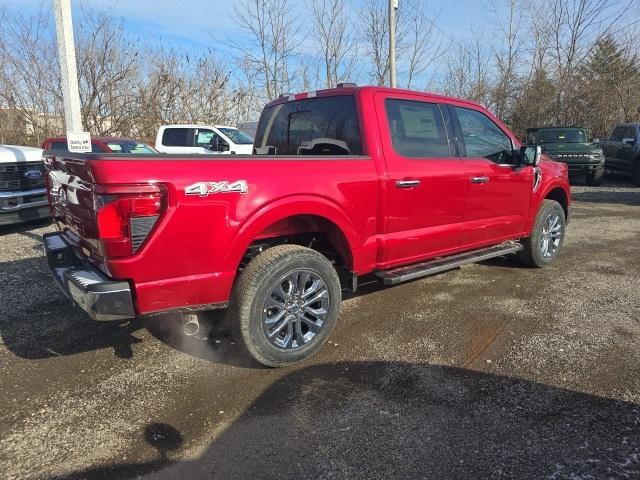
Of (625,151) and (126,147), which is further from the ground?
(126,147)

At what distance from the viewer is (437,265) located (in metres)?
4.47

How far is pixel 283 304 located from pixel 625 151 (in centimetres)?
1579

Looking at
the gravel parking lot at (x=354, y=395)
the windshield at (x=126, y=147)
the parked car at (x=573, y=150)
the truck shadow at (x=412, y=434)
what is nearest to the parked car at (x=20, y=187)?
the windshield at (x=126, y=147)

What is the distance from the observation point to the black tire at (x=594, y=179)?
14997 mm

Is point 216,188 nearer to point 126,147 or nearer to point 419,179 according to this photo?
point 419,179

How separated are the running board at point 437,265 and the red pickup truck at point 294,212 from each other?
2 centimetres

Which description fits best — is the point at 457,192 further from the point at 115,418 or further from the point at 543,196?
the point at 115,418

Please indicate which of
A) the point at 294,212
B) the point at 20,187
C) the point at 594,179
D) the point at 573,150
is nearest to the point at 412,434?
the point at 294,212

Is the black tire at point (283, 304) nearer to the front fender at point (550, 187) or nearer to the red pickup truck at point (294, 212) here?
the red pickup truck at point (294, 212)

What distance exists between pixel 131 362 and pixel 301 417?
1.49 m

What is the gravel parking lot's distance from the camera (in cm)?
250

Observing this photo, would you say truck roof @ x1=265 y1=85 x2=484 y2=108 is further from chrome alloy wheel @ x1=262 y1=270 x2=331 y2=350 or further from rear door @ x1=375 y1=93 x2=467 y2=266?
chrome alloy wheel @ x1=262 y1=270 x2=331 y2=350

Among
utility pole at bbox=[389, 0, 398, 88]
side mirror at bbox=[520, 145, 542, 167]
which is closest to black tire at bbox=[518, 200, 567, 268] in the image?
side mirror at bbox=[520, 145, 542, 167]

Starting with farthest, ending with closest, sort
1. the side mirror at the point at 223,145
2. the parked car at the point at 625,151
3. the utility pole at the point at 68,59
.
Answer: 1. the parked car at the point at 625,151
2. the side mirror at the point at 223,145
3. the utility pole at the point at 68,59
